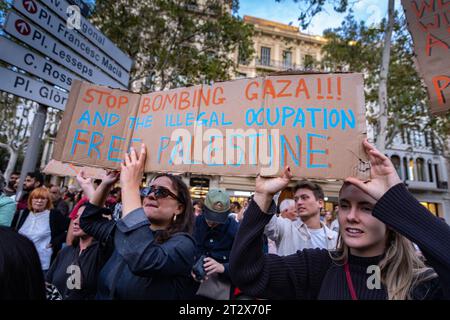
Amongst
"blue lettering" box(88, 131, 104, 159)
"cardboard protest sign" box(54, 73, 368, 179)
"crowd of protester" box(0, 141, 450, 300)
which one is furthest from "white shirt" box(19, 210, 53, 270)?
"blue lettering" box(88, 131, 104, 159)

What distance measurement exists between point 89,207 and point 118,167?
0.46 m

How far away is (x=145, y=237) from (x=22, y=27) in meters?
2.50

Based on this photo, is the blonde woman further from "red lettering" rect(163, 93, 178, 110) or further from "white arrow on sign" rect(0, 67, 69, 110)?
"white arrow on sign" rect(0, 67, 69, 110)

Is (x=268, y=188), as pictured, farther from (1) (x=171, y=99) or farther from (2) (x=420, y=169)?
(2) (x=420, y=169)

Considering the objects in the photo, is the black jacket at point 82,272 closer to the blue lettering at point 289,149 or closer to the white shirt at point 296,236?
the blue lettering at point 289,149

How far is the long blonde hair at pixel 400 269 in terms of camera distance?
1304mm

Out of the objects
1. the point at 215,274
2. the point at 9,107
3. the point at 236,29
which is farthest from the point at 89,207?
the point at 9,107

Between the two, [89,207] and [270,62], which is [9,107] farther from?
[270,62]

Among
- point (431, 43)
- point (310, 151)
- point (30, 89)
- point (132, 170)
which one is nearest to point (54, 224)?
point (30, 89)

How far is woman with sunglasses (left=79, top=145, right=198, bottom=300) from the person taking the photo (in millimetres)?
1497

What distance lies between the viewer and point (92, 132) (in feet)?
6.97

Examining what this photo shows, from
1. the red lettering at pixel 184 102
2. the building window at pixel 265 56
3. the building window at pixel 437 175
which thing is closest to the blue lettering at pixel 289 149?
the red lettering at pixel 184 102

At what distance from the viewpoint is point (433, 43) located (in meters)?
1.86
